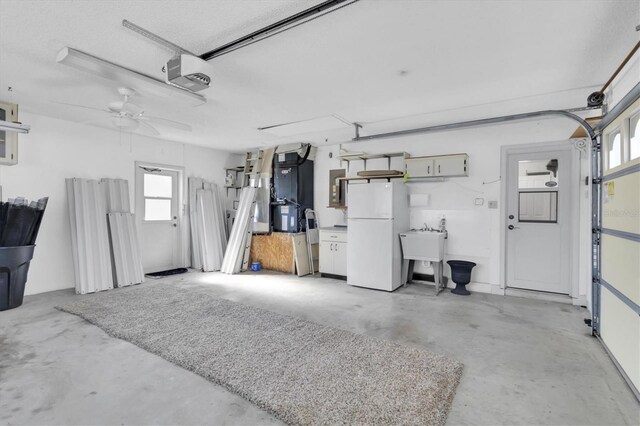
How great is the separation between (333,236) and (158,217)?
346 centimetres

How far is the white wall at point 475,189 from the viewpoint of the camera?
461 centimetres

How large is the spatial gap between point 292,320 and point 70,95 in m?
3.76

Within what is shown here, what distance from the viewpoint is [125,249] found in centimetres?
516

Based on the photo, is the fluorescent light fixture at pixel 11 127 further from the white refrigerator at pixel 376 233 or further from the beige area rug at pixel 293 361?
the white refrigerator at pixel 376 233

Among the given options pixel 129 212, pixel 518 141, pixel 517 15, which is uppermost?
pixel 517 15

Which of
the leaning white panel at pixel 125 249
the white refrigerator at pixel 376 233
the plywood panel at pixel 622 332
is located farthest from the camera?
the leaning white panel at pixel 125 249

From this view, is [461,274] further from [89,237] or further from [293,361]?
[89,237]

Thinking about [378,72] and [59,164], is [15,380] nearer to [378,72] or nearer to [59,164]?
[59,164]

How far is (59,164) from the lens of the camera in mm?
4781

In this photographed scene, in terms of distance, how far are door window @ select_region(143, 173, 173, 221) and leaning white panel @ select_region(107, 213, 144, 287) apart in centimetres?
67

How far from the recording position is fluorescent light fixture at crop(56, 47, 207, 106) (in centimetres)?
257

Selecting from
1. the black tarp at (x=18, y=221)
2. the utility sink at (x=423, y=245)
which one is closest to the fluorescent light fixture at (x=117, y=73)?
the black tarp at (x=18, y=221)

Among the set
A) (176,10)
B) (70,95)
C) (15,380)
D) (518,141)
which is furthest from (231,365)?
(518,141)

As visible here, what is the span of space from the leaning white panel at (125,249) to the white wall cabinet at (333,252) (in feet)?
10.3
